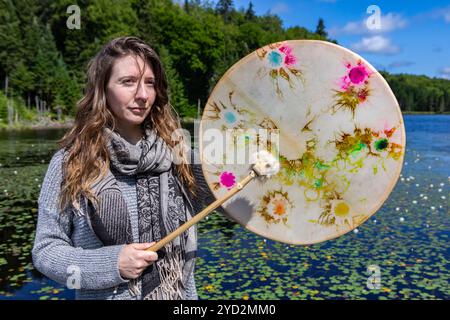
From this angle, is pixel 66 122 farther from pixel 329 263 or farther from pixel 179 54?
pixel 329 263

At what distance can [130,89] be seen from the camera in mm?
1690

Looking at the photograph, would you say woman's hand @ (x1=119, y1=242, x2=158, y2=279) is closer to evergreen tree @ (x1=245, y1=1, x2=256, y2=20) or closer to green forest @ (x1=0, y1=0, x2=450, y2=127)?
green forest @ (x1=0, y1=0, x2=450, y2=127)

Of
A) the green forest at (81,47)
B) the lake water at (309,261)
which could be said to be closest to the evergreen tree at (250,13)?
the green forest at (81,47)

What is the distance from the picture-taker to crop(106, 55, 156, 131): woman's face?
5.52 feet

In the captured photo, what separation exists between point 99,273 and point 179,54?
49.6 m

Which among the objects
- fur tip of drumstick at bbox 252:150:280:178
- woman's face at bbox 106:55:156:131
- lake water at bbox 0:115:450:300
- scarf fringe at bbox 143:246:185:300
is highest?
woman's face at bbox 106:55:156:131

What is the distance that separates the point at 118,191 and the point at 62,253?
29 cm

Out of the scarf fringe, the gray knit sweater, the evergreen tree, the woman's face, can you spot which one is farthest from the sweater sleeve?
the evergreen tree

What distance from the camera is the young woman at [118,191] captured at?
163 cm

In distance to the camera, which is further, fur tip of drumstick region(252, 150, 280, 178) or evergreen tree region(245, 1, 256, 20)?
evergreen tree region(245, 1, 256, 20)

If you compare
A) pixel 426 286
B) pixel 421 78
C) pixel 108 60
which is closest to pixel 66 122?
pixel 426 286

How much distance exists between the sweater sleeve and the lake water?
3610 millimetres

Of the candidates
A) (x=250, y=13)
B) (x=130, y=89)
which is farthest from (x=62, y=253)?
(x=250, y=13)

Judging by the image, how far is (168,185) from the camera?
1825 mm
